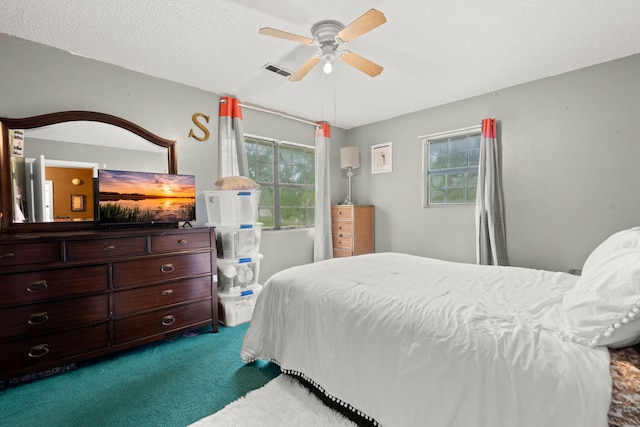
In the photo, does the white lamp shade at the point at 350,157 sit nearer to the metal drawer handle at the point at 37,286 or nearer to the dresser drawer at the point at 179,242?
the dresser drawer at the point at 179,242

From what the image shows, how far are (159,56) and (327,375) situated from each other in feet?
9.18

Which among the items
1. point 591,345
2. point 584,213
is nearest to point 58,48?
point 591,345

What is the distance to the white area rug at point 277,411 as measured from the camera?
149cm

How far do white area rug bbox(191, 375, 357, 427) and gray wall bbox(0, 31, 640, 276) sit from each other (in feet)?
7.13

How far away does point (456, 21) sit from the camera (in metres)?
2.06

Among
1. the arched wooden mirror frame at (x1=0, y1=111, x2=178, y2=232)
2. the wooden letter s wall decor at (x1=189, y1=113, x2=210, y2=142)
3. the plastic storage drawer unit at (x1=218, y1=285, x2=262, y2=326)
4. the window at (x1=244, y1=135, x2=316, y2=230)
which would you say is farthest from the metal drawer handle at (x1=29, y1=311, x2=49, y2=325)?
the window at (x1=244, y1=135, x2=316, y2=230)

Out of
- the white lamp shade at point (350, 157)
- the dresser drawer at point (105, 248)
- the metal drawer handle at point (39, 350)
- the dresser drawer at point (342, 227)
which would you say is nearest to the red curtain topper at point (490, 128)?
the white lamp shade at point (350, 157)

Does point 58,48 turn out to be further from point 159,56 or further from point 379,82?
point 379,82

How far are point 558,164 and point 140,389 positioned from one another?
4.15 meters

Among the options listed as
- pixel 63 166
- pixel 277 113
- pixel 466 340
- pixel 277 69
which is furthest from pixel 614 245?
pixel 63 166

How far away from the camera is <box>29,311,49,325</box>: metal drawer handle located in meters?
1.88

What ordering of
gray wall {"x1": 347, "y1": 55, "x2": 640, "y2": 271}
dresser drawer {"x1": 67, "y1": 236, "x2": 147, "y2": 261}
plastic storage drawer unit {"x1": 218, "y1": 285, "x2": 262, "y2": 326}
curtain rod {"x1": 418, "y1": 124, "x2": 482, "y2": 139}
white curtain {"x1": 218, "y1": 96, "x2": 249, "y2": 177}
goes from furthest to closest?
curtain rod {"x1": 418, "y1": 124, "x2": 482, "y2": 139} < white curtain {"x1": 218, "y1": 96, "x2": 249, "y2": 177} < plastic storage drawer unit {"x1": 218, "y1": 285, "x2": 262, "y2": 326} < gray wall {"x1": 347, "y1": 55, "x2": 640, "y2": 271} < dresser drawer {"x1": 67, "y1": 236, "x2": 147, "y2": 261}

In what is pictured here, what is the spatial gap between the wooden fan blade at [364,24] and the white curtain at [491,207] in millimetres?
2203

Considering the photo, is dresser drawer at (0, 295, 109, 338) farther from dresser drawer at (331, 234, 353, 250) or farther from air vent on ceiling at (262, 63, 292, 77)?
dresser drawer at (331, 234, 353, 250)
